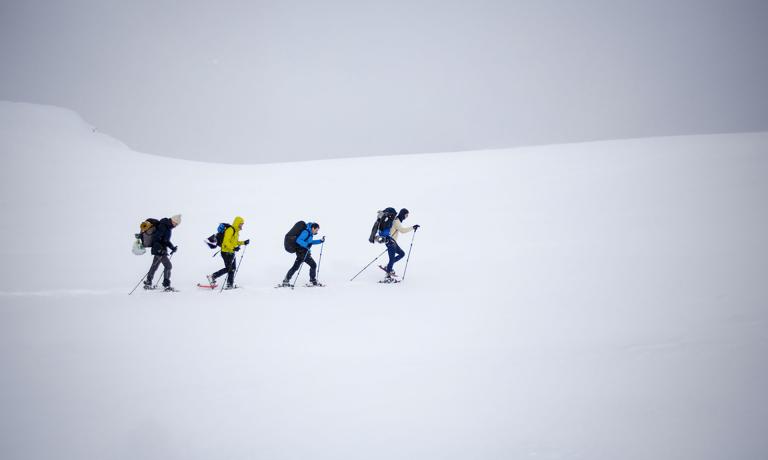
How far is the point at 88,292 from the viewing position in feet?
30.9

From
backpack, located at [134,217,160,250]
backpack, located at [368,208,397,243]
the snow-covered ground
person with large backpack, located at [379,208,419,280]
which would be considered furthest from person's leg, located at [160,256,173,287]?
person with large backpack, located at [379,208,419,280]

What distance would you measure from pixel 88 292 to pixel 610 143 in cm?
2853

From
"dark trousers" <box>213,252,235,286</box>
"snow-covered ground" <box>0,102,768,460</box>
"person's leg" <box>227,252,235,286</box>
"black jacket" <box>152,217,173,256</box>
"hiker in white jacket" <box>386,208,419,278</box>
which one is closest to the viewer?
"snow-covered ground" <box>0,102,768,460</box>

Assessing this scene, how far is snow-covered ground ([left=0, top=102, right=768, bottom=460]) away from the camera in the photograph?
4.30 meters

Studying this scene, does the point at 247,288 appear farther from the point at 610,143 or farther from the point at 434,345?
the point at 610,143

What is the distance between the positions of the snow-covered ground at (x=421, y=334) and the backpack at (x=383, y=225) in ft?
4.36

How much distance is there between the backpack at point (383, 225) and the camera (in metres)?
9.70

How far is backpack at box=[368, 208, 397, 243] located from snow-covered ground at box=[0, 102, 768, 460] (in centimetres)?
133

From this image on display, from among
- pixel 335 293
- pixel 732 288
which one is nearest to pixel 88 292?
pixel 335 293

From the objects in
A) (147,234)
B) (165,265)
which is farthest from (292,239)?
(147,234)

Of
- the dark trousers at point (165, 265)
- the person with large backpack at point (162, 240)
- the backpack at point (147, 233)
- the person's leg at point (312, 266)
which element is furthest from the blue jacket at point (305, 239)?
the backpack at point (147, 233)

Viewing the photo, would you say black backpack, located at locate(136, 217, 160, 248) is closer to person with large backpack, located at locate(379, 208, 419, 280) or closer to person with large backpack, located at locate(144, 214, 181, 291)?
person with large backpack, located at locate(144, 214, 181, 291)

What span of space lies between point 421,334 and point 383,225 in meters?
3.66

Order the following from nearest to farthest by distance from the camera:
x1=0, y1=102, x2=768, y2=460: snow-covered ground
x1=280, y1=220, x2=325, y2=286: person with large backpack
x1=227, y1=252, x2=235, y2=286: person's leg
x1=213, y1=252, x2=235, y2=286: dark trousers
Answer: x1=0, y1=102, x2=768, y2=460: snow-covered ground < x1=280, y1=220, x2=325, y2=286: person with large backpack < x1=213, y1=252, x2=235, y2=286: dark trousers < x1=227, y1=252, x2=235, y2=286: person's leg
